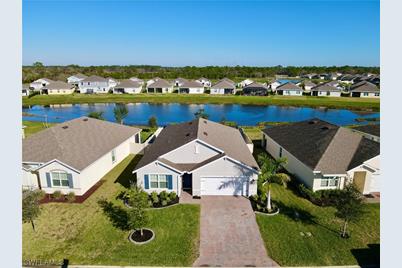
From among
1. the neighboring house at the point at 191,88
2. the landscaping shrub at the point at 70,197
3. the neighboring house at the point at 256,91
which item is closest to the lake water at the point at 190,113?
the neighboring house at the point at 256,91

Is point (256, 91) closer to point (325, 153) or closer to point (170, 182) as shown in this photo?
point (325, 153)

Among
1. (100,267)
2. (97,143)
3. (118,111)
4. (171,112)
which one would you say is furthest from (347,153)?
(171,112)

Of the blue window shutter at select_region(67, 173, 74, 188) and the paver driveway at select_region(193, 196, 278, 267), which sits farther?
the blue window shutter at select_region(67, 173, 74, 188)

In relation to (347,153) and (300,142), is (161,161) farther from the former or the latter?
(347,153)

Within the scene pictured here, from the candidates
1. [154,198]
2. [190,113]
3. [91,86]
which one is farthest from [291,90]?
[154,198]

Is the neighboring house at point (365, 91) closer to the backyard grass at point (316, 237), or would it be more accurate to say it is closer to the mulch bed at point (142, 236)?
the backyard grass at point (316, 237)

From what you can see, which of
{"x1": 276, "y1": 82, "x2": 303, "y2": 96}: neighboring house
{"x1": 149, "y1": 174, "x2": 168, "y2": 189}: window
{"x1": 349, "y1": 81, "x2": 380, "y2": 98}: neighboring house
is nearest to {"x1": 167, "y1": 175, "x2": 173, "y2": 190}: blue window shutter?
{"x1": 149, "y1": 174, "x2": 168, "y2": 189}: window

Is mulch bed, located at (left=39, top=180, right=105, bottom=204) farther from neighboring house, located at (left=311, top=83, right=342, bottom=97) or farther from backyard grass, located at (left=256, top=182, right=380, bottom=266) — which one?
neighboring house, located at (left=311, top=83, right=342, bottom=97)
